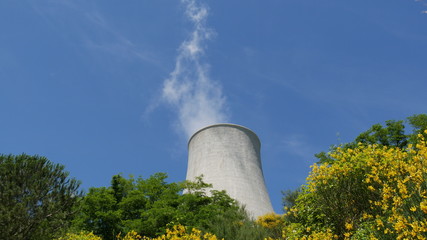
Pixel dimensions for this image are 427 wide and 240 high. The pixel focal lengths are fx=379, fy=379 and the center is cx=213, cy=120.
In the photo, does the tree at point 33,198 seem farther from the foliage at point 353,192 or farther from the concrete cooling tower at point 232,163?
the concrete cooling tower at point 232,163

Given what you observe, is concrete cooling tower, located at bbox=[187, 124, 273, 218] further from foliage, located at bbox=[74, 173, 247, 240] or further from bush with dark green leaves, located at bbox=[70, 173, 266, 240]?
foliage, located at bbox=[74, 173, 247, 240]

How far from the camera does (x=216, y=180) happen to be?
27.7 m

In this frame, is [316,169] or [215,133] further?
[215,133]

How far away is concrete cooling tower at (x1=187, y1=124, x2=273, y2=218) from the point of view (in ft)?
89.2

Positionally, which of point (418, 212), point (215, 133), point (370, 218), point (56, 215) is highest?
point (215, 133)

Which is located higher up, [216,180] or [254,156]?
[254,156]

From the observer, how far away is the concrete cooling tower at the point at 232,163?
27188 mm

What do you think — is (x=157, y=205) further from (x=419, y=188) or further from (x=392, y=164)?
(x=419, y=188)

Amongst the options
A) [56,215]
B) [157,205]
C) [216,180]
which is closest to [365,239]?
[56,215]

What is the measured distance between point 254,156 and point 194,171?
518 cm

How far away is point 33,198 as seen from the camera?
13.4 m

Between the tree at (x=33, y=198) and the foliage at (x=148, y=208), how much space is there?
4604 millimetres

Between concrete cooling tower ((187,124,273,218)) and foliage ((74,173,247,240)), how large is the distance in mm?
4034

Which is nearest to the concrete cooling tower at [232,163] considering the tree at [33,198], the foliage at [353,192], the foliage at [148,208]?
the foliage at [148,208]
